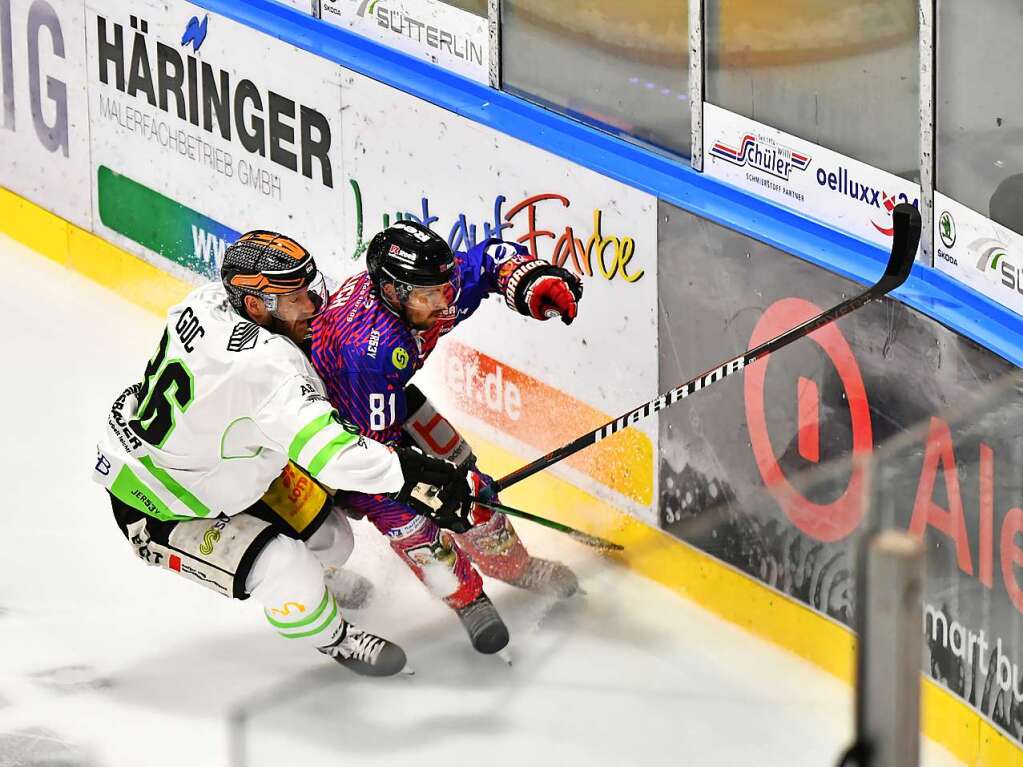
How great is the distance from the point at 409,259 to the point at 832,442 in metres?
1.01

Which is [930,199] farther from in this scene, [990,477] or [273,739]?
[273,739]

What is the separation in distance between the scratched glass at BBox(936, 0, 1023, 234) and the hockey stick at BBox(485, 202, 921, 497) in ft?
0.39

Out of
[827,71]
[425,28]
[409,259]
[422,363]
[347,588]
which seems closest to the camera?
[409,259]

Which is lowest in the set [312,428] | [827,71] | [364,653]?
[364,653]

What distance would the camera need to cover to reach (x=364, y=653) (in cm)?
419

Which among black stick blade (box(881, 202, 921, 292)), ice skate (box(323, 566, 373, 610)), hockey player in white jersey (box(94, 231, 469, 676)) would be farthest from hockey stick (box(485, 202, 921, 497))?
ice skate (box(323, 566, 373, 610))

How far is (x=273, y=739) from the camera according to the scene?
3.78 m

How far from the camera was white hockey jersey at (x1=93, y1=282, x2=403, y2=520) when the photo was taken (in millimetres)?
3711

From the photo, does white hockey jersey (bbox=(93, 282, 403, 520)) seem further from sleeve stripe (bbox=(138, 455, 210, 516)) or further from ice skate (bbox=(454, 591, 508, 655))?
ice skate (bbox=(454, 591, 508, 655))

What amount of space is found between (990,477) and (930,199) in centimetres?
62

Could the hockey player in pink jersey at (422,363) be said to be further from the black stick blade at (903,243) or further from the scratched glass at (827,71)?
the black stick blade at (903,243)

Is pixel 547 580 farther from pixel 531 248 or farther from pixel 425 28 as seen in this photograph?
pixel 425 28

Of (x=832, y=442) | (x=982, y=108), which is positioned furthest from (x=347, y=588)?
(x=982, y=108)

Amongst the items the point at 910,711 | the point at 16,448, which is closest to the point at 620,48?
the point at 16,448
